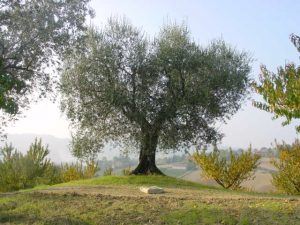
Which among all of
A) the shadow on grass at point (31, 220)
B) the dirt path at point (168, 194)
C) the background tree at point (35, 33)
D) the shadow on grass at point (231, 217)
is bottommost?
the shadow on grass at point (31, 220)

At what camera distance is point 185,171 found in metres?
155

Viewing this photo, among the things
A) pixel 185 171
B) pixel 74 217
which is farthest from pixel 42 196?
pixel 185 171

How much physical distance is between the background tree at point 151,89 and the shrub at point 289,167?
5986 mm

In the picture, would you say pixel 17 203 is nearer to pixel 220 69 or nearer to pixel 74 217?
pixel 74 217

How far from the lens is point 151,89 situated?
97.8 ft

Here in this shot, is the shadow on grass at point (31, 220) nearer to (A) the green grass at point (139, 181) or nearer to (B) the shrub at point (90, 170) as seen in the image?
(A) the green grass at point (139, 181)

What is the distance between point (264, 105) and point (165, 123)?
13.7 metres

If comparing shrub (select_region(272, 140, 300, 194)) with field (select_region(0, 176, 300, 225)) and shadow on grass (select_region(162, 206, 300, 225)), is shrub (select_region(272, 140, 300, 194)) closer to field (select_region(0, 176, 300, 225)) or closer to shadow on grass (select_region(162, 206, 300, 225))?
field (select_region(0, 176, 300, 225))

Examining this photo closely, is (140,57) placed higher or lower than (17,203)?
higher

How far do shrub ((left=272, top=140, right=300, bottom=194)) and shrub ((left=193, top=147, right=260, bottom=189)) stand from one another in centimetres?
194

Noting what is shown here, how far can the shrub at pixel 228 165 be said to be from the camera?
33.1 meters

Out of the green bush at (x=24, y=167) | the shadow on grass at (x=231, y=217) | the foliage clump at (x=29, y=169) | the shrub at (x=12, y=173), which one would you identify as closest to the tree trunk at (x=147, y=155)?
the foliage clump at (x=29, y=169)

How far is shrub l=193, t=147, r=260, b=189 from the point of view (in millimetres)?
33062

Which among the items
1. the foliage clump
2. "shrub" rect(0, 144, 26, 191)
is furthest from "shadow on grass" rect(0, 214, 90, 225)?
"shrub" rect(0, 144, 26, 191)
